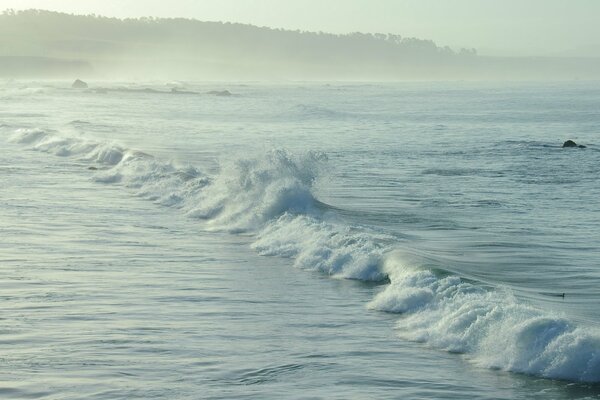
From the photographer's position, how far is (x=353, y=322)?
1144cm

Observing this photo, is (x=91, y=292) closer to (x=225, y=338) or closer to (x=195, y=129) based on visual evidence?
(x=225, y=338)

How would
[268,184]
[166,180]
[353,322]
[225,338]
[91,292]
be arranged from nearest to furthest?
[225,338] < [353,322] < [91,292] < [268,184] < [166,180]

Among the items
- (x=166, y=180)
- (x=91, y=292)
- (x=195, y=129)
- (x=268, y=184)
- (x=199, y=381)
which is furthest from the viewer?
(x=195, y=129)

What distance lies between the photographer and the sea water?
9320 mm

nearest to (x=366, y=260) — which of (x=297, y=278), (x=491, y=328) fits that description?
(x=297, y=278)

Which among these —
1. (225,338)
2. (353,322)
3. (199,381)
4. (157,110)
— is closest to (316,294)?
(353,322)

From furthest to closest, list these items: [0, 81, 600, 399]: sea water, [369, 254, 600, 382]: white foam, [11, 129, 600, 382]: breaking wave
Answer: [11, 129, 600, 382]: breaking wave
[369, 254, 600, 382]: white foam
[0, 81, 600, 399]: sea water

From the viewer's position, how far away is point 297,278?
14.0m

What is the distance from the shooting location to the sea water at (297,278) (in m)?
9.32

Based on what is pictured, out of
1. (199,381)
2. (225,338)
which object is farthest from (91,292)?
(199,381)

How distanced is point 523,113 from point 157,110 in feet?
76.4

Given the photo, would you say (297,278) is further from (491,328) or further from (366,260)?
(491,328)

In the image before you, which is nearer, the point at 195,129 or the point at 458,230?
the point at 458,230

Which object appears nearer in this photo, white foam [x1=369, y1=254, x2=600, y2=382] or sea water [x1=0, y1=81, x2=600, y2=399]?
sea water [x1=0, y1=81, x2=600, y2=399]
